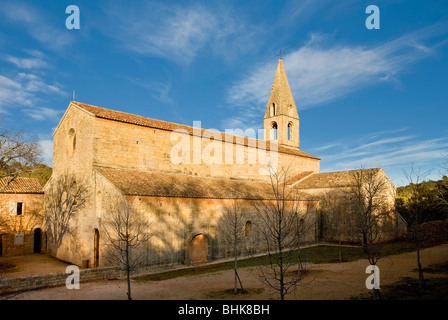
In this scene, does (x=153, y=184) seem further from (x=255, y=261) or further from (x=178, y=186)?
(x=255, y=261)

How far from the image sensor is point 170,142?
24.9 metres

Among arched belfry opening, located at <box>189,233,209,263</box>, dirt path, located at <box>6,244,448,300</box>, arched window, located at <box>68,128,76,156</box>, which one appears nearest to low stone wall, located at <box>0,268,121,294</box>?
dirt path, located at <box>6,244,448,300</box>

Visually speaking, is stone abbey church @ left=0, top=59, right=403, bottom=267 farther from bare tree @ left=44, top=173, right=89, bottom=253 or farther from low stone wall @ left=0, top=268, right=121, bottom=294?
low stone wall @ left=0, top=268, right=121, bottom=294

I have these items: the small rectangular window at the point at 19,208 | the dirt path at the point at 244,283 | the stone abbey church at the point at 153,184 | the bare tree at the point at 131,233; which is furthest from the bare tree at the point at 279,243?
the small rectangular window at the point at 19,208

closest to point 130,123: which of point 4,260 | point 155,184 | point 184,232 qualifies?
point 155,184

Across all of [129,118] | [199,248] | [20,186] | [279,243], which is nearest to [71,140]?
[129,118]

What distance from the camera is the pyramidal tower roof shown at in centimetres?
3894

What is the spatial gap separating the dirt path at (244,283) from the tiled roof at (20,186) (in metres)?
15.9

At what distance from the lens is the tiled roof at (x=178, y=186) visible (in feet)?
61.2

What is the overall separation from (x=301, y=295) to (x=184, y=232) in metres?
9.81

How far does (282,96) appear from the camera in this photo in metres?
39.1

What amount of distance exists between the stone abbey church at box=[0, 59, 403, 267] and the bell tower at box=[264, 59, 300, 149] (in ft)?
38.5

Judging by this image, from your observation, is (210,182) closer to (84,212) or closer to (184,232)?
(184,232)

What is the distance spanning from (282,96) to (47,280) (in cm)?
3324
